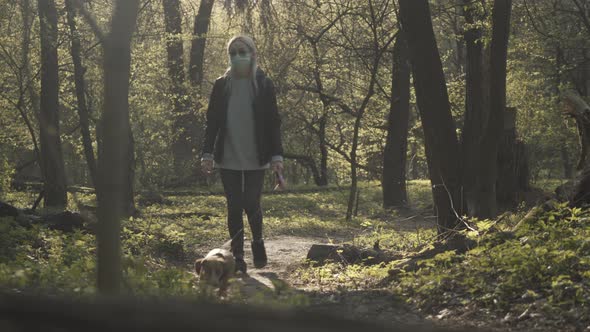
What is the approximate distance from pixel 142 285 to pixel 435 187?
4.49 m

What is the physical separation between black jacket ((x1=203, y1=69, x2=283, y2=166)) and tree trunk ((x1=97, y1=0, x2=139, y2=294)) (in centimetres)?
339

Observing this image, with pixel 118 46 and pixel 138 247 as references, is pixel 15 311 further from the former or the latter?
pixel 138 247

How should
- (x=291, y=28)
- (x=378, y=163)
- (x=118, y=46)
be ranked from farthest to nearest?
(x=378, y=163) → (x=291, y=28) → (x=118, y=46)

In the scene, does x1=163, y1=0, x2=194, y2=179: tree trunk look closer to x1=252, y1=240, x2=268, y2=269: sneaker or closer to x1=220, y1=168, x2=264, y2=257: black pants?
x1=252, y1=240, x2=268, y2=269: sneaker

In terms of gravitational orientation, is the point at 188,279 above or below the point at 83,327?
below

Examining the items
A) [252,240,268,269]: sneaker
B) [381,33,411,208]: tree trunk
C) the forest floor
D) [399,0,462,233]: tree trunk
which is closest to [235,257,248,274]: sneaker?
the forest floor

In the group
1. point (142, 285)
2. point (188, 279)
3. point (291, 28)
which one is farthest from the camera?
point (291, 28)

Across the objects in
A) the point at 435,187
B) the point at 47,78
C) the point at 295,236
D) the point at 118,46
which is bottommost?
the point at 295,236


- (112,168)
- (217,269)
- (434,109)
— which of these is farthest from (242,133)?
(112,168)

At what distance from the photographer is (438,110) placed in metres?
8.17

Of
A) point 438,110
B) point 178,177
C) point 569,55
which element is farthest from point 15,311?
point 569,55

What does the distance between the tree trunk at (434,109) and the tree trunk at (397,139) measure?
10695 mm

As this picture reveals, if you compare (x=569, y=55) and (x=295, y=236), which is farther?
(x=569, y=55)

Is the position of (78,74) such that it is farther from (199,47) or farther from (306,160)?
(306,160)
